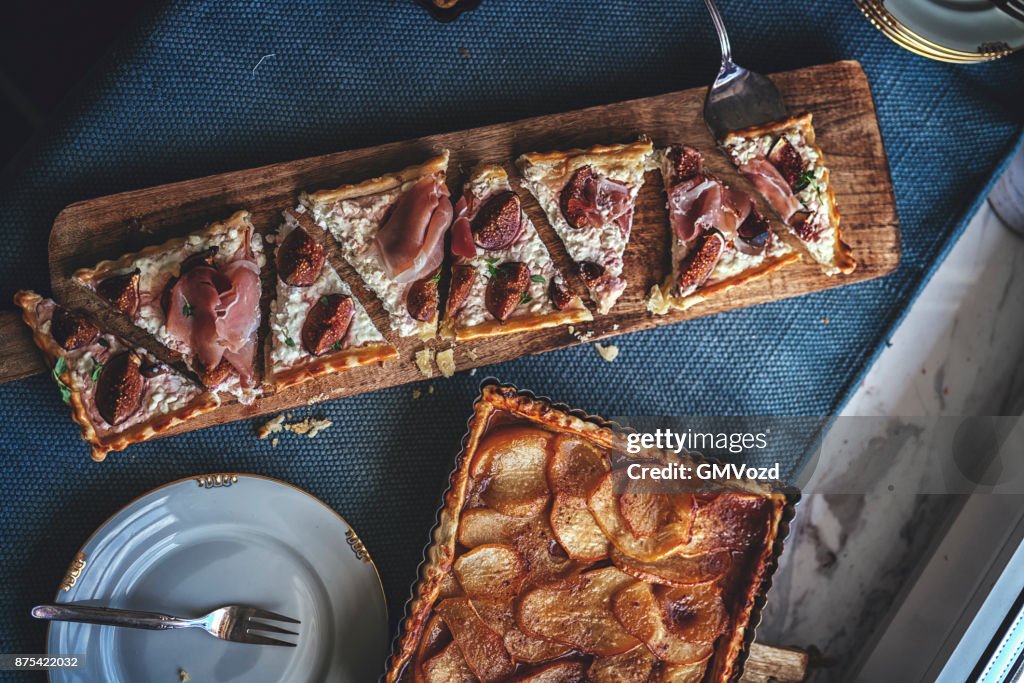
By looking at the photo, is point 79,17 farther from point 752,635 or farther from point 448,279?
point 752,635

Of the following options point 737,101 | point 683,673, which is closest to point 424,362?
point 683,673

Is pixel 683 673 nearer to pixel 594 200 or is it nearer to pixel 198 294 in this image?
pixel 594 200

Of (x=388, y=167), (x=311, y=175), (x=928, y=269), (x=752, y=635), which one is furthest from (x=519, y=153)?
(x=752, y=635)

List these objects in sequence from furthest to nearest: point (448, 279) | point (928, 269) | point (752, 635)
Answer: point (928, 269), point (448, 279), point (752, 635)

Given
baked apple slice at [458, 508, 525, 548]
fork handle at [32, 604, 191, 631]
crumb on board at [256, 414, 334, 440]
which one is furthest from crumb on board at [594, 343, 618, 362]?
fork handle at [32, 604, 191, 631]

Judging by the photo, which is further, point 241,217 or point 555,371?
point 555,371

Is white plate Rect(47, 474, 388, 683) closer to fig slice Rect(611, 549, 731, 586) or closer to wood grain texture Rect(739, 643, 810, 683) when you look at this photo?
fig slice Rect(611, 549, 731, 586)

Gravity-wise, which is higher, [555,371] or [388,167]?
[388,167]

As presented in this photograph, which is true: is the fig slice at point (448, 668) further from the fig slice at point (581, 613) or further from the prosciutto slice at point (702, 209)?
the prosciutto slice at point (702, 209)
